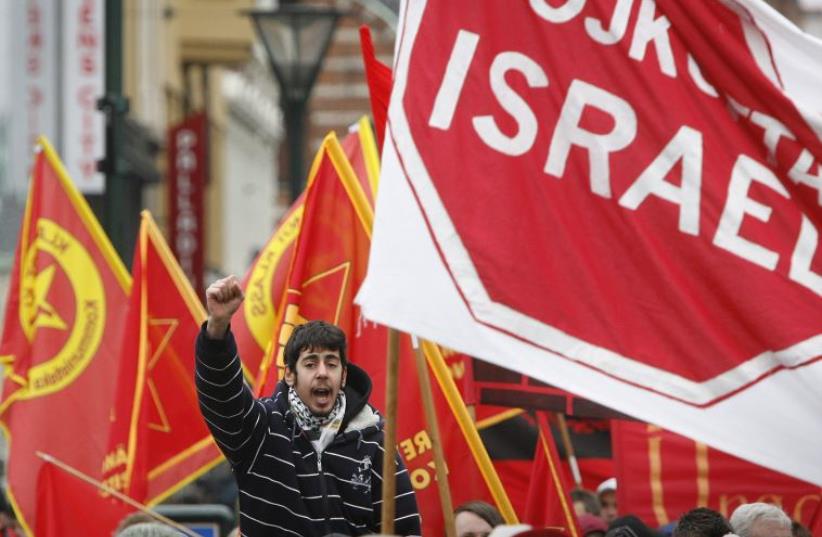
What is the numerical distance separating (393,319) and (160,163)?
31134mm

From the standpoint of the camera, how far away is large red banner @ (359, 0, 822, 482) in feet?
18.3

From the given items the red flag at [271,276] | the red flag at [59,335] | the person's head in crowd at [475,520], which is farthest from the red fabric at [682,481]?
the red flag at [59,335]

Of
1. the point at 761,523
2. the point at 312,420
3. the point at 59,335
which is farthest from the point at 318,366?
the point at 59,335

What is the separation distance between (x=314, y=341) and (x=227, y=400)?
15.5 inches

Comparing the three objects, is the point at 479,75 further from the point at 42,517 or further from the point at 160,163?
the point at 160,163

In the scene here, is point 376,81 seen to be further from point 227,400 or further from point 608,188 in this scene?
point 608,188

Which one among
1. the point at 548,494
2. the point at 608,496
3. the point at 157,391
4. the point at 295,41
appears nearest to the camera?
the point at 548,494

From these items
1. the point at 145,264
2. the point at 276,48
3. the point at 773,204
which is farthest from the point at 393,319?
the point at 276,48

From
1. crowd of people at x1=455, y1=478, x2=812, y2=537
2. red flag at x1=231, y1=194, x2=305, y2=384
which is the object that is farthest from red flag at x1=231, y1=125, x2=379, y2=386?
crowd of people at x1=455, y1=478, x2=812, y2=537

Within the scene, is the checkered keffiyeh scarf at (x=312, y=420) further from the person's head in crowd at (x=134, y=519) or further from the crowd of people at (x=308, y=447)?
the person's head in crowd at (x=134, y=519)

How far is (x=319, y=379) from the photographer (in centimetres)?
672

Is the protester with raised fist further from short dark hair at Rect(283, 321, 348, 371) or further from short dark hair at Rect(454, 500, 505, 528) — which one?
short dark hair at Rect(454, 500, 505, 528)

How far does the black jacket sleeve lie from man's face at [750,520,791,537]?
1.88 m

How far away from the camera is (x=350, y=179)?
383 inches
